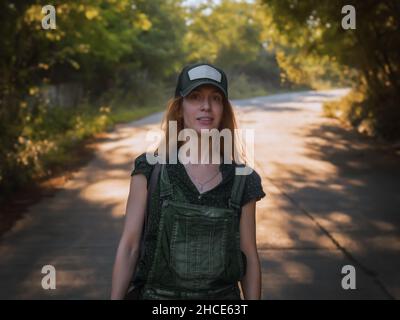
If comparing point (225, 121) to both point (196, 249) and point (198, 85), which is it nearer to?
point (198, 85)

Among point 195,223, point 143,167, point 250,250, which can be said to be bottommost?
point 250,250

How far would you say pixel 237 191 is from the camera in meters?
2.37

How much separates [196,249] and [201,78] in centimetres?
69

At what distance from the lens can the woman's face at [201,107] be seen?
2.46 metres

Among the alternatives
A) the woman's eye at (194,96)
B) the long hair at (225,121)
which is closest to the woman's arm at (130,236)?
the long hair at (225,121)

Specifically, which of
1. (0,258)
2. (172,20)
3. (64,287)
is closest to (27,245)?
(0,258)

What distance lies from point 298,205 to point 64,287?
3.92 metres

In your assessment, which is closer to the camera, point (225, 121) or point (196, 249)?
point (196, 249)

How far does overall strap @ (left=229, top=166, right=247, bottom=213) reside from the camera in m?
2.34

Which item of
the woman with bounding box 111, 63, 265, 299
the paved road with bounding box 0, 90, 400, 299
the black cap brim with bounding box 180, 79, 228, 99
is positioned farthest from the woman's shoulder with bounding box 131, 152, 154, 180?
the paved road with bounding box 0, 90, 400, 299

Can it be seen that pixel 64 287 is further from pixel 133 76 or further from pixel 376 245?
pixel 133 76

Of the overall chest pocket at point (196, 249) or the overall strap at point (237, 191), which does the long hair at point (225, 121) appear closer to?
the overall strap at point (237, 191)

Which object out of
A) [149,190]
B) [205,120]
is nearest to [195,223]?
[149,190]

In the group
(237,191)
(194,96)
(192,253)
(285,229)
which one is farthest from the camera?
(285,229)
